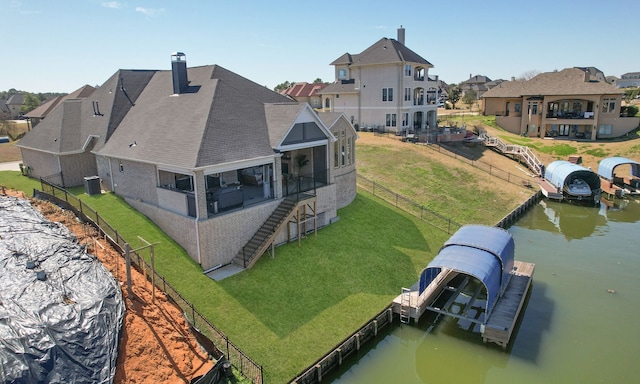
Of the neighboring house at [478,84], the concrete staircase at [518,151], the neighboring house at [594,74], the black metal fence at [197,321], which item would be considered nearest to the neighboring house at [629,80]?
the neighboring house at [594,74]

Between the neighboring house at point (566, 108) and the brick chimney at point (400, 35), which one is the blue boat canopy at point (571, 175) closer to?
the neighboring house at point (566, 108)

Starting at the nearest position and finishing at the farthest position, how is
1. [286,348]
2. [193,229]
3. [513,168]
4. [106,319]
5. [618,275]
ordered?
[106,319], [286,348], [193,229], [618,275], [513,168]

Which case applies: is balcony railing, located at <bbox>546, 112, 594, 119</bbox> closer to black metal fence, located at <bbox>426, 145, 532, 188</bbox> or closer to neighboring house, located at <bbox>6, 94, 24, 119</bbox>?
black metal fence, located at <bbox>426, 145, 532, 188</bbox>

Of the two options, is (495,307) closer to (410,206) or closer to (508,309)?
(508,309)

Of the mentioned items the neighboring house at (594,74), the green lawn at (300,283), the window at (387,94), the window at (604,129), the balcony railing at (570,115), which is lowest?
the green lawn at (300,283)

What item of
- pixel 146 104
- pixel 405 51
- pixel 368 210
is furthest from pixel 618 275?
pixel 405 51

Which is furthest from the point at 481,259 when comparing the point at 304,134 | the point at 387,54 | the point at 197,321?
the point at 387,54

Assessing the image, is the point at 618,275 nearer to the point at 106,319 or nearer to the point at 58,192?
the point at 106,319
